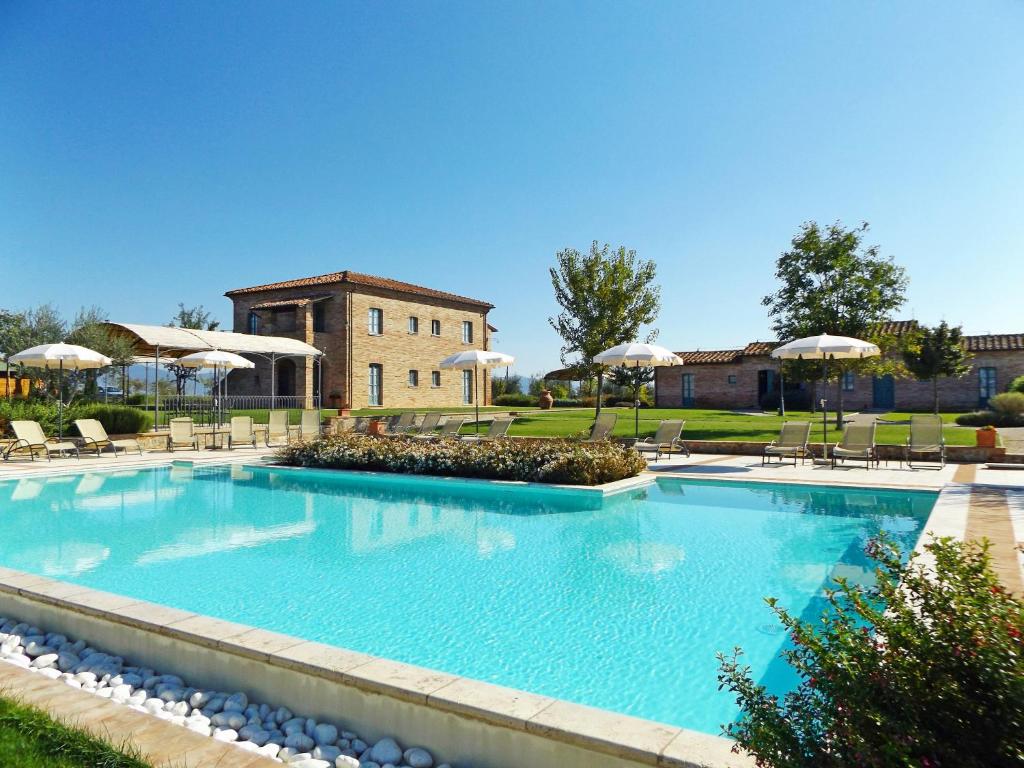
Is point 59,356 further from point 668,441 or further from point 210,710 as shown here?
point 210,710

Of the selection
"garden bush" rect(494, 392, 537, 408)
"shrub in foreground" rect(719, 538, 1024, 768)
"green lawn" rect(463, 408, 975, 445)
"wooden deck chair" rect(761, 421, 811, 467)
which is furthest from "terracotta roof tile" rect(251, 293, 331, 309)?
"shrub in foreground" rect(719, 538, 1024, 768)

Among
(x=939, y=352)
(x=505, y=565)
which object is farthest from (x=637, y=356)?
(x=939, y=352)

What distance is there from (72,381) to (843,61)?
23696 mm

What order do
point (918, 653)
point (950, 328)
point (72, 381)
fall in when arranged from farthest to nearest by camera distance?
point (950, 328), point (72, 381), point (918, 653)

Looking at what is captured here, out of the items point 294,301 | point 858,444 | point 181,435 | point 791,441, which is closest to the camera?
point 858,444

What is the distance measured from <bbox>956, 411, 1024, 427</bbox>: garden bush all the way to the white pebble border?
24152 millimetres

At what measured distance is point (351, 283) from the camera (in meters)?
30.2

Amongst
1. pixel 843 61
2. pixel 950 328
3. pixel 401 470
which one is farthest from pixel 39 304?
pixel 950 328

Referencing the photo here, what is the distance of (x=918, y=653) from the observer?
1883mm

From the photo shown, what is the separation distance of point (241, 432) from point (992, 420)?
79.7 feet

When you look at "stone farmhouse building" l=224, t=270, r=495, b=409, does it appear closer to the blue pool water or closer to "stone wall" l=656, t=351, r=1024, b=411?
"stone wall" l=656, t=351, r=1024, b=411

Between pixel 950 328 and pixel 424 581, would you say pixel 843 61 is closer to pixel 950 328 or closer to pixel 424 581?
pixel 424 581

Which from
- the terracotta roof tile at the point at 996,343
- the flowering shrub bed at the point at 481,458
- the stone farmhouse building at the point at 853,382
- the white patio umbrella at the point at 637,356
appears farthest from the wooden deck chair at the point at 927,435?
the terracotta roof tile at the point at 996,343

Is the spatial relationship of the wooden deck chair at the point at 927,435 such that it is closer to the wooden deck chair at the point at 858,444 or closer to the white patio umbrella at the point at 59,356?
the wooden deck chair at the point at 858,444
